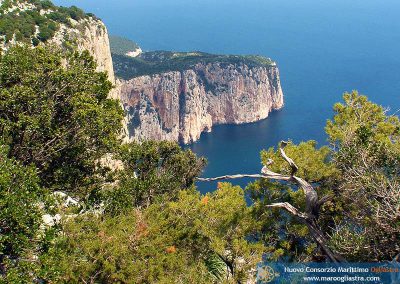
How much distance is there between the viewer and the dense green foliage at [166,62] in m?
159

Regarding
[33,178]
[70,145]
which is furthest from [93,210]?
[33,178]

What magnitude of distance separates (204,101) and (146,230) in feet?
546

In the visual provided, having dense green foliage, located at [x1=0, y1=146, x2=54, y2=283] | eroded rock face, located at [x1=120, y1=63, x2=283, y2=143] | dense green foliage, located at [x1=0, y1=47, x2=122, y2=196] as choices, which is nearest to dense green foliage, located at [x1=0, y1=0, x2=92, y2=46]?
dense green foliage, located at [x1=0, y1=47, x2=122, y2=196]

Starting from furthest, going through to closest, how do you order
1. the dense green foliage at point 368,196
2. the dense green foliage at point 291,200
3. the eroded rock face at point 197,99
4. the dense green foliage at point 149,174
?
the eroded rock face at point 197,99, the dense green foliage at point 149,174, the dense green foliage at point 291,200, the dense green foliage at point 368,196

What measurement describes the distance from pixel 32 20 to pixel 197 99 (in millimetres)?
124835

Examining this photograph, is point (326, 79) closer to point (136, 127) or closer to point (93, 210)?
point (136, 127)

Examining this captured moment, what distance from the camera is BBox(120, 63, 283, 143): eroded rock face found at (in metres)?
160

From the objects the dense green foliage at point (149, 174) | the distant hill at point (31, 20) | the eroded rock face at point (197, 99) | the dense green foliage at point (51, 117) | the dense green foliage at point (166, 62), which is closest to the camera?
the dense green foliage at point (51, 117)

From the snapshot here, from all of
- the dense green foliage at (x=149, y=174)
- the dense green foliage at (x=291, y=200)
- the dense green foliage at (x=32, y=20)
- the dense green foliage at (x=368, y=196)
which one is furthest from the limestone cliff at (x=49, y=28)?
the dense green foliage at (x=368, y=196)

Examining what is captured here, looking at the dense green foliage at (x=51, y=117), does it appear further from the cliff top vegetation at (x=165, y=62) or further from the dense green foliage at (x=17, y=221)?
the cliff top vegetation at (x=165, y=62)

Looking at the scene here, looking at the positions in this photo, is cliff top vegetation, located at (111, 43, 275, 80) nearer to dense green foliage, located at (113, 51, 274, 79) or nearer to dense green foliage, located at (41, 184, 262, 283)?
dense green foliage, located at (113, 51, 274, 79)

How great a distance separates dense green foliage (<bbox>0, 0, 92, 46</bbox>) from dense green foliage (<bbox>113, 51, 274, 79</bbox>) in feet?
295

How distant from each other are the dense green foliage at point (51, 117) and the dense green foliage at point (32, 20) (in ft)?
84.1

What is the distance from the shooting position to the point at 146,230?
1625 cm
